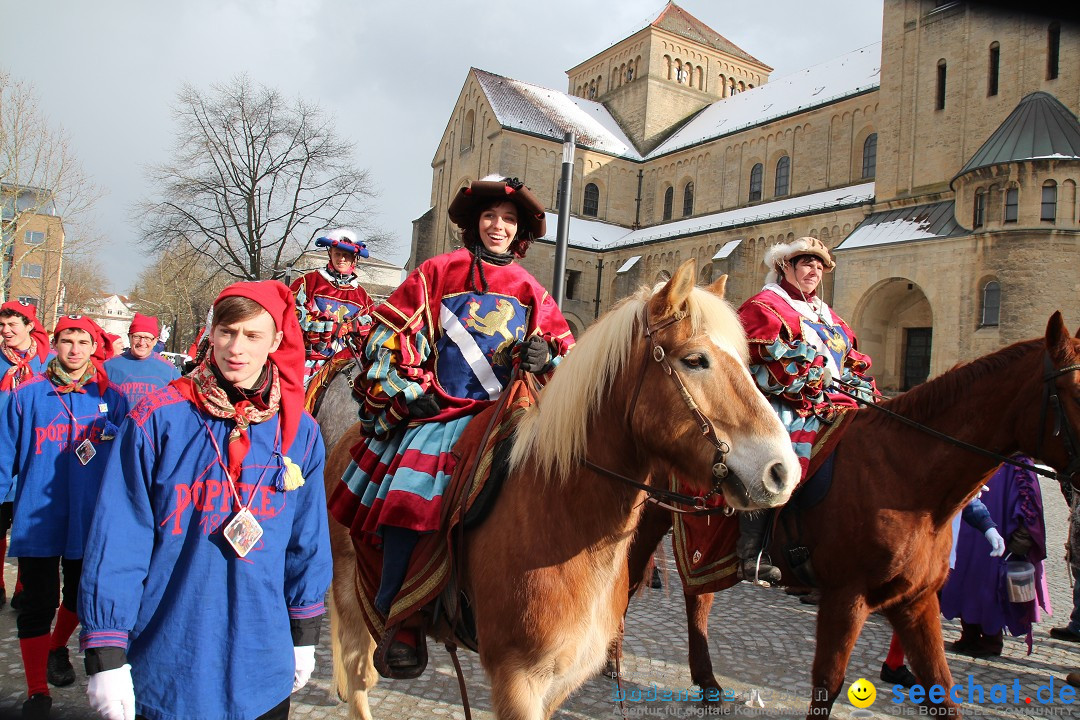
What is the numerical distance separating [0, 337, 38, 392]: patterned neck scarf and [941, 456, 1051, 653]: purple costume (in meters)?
7.18

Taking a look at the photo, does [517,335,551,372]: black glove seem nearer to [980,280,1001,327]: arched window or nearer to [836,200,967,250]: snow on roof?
[980,280,1001,327]: arched window

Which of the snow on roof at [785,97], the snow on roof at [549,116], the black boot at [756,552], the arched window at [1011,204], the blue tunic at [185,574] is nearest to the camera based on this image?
the blue tunic at [185,574]

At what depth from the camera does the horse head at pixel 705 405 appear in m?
2.23

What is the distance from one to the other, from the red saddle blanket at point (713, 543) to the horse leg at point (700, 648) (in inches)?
7.0

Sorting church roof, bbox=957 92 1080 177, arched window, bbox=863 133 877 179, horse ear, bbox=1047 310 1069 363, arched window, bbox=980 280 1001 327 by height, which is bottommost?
horse ear, bbox=1047 310 1069 363

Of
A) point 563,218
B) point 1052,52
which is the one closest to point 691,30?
point 1052,52

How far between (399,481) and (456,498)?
10.2 inches

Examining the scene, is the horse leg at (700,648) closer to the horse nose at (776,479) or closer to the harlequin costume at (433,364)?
the harlequin costume at (433,364)

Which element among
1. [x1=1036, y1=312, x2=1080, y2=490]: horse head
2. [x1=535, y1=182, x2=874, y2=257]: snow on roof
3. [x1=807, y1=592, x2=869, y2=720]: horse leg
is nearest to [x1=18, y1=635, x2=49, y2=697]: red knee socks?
[x1=807, y1=592, x2=869, y2=720]: horse leg

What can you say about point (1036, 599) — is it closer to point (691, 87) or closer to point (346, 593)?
point (346, 593)

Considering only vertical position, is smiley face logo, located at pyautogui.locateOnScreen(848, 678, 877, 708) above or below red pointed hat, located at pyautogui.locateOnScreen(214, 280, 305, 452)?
below

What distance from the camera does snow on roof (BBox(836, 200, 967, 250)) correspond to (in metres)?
25.0

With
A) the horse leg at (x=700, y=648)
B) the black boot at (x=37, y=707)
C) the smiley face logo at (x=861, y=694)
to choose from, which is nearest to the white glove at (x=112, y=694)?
the black boot at (x=37, y=707)

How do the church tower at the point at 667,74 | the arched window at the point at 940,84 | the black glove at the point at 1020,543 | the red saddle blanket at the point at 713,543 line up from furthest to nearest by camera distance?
the church tower at the point at 667,74
the arched window at the point at 940,84
the black glove at the point at 1020,543
the red saddle blanket at the point at 713,543
